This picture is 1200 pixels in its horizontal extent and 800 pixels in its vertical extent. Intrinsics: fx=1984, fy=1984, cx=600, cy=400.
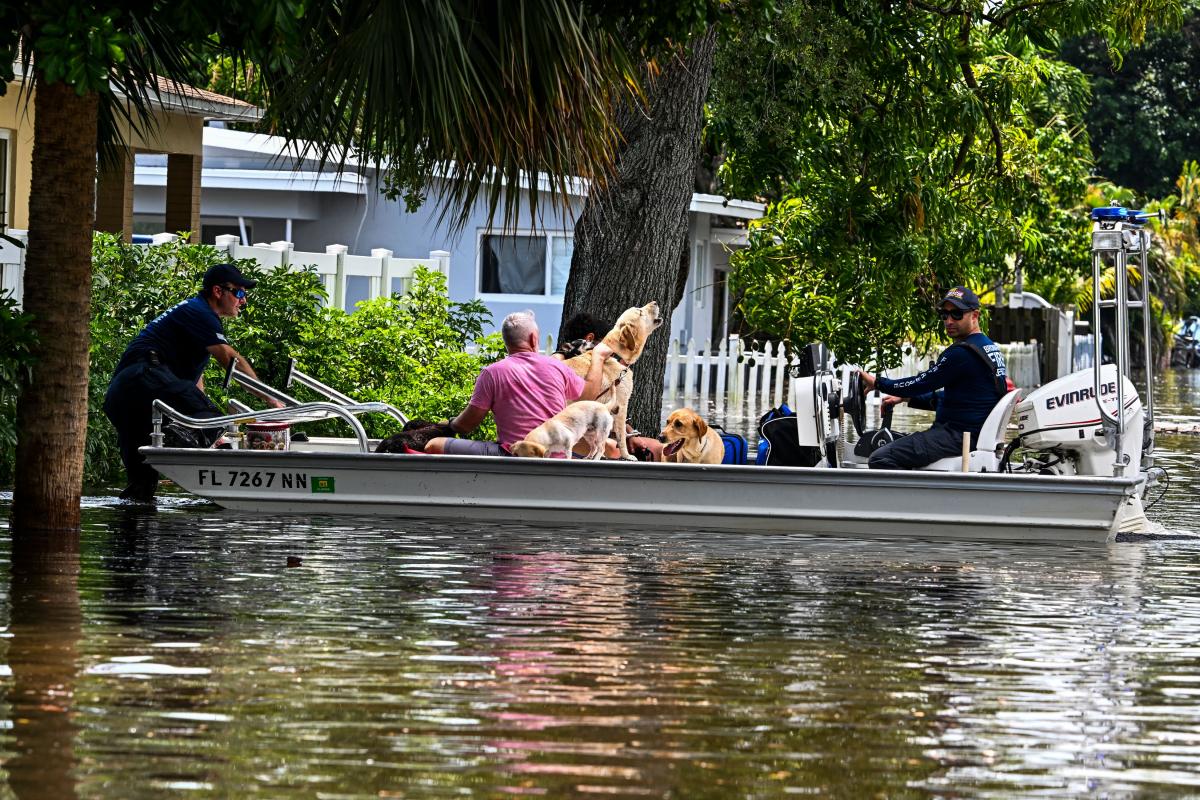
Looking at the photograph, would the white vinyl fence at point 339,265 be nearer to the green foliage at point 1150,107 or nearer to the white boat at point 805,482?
the white boat at point 805,482

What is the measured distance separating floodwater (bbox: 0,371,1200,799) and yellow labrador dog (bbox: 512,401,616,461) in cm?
99

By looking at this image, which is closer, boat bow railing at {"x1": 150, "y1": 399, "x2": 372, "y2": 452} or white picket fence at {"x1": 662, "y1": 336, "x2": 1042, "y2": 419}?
boat bow railing at {"x1": 150, "y1": 399, "x2": 372, "y2": 452}

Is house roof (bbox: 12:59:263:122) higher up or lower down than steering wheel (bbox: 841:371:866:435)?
higher up

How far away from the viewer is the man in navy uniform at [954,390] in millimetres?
13086

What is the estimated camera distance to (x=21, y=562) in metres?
10.0

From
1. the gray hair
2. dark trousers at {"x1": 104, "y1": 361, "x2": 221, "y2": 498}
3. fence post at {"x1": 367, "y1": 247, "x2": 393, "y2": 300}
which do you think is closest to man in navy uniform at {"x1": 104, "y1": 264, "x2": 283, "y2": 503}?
dark trousers at {"x1": 104, "y1": 361, "x2": 221, "y2": 498}

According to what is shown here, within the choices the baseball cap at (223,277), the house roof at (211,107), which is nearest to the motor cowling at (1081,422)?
the baseball cap at (223,277)

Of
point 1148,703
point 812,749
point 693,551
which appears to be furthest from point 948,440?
point 812,749

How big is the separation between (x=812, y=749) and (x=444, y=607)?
318cm

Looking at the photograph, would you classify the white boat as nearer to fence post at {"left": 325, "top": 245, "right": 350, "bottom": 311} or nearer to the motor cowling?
the motor cowling

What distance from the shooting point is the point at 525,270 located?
1249 inches

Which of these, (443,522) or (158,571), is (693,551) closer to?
(443,522)

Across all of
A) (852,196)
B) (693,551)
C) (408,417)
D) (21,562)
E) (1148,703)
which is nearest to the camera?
(1148,703)

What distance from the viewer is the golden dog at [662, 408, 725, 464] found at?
13578 mm
